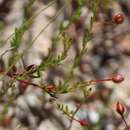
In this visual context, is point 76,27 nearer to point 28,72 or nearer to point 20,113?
point 20,113

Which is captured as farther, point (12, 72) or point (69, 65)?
point (69, 65)

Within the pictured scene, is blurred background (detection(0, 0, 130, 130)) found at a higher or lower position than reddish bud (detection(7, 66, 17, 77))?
lower

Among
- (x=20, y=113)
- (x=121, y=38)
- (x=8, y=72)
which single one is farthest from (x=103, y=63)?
(x=8, y=72)

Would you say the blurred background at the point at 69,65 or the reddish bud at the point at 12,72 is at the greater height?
the reddish bud at the point at 12,72

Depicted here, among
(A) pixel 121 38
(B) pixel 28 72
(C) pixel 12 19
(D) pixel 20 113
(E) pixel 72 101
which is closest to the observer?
(B) pixel 28 72

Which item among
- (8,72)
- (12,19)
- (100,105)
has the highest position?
(8,72)

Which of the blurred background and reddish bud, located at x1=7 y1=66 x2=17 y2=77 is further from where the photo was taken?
the blurred background

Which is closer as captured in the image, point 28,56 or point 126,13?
point 28,56

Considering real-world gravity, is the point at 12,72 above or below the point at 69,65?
above
